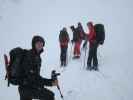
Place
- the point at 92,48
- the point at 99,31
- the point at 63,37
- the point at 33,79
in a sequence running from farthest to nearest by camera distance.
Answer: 1. the point at 63,37
2. the point at 92,48
3. the point at 99,31
4. the point at 33,79

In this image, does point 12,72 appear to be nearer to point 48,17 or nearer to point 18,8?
point 48,17

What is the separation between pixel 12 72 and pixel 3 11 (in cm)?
5039

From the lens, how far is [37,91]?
612cm

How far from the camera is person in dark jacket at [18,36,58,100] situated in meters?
5.93

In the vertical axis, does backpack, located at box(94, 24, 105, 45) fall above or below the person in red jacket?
above

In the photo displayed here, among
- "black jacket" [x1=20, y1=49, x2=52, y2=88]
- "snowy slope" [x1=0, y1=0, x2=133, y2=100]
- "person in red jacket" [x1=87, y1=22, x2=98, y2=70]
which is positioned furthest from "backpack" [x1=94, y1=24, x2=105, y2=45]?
"black jacket" [x1=20, y1=49, x2=52, y2=88]

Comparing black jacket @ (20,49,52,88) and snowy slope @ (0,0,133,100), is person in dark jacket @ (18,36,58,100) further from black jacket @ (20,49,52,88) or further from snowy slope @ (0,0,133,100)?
snowy slope @ (0,0,133,100)

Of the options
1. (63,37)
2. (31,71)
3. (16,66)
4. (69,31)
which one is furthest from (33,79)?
(69,31)

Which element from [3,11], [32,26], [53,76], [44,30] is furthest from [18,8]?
[53,76]

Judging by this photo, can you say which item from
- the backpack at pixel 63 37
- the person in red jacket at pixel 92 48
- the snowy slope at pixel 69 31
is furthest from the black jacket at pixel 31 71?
the backpack at pixel 63 37

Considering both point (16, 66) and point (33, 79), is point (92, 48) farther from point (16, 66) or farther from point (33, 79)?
point (16, 66)

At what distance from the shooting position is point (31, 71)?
19.5ft

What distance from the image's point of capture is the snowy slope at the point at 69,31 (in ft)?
32.2

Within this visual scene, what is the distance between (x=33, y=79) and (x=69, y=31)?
29.9 m
